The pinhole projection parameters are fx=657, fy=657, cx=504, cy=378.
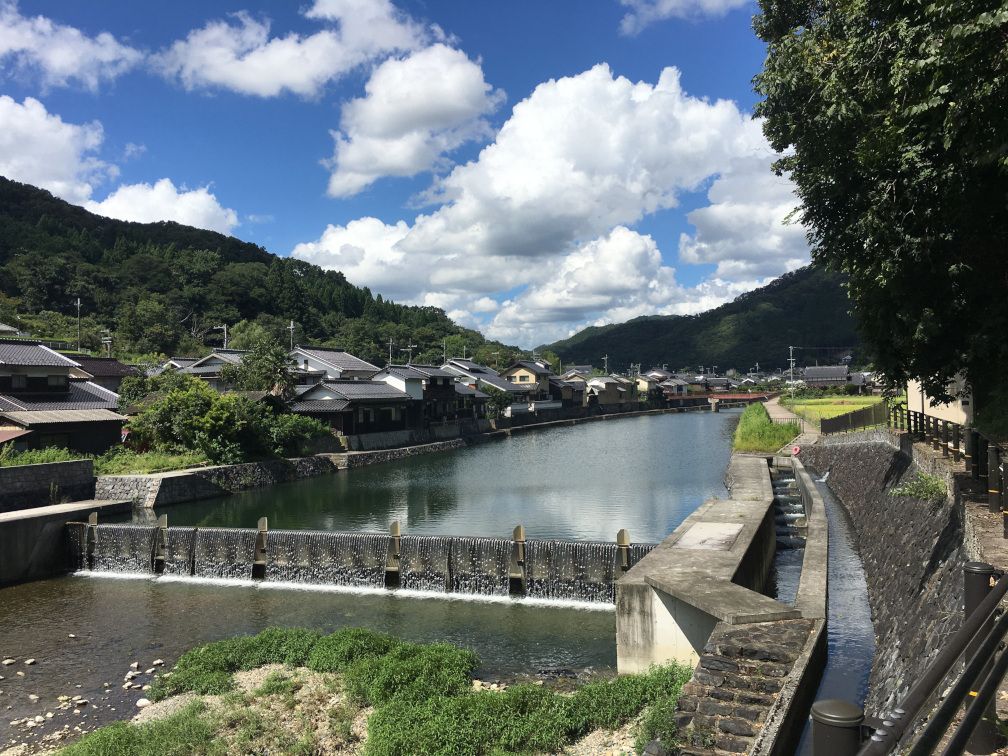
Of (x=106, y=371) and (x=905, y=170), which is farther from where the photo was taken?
(x=106, y=371)

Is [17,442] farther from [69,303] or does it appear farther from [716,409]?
[716,409]

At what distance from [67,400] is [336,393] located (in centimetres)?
1504

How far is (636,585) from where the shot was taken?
35.8 feet

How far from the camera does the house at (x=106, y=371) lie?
49.1 meters

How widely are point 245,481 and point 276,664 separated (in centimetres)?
2184

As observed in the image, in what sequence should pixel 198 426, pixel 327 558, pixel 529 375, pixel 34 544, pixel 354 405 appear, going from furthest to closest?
pixel 529 375, pixel 354 405, pixel 198 426, pixel 34 544, pixel 327 558

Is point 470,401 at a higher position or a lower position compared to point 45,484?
higher

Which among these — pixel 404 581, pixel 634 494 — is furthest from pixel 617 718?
pixel 634 494

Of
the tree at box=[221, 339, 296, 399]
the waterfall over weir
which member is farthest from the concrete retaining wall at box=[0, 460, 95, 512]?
the tree at box=[221, 339, 296, 399]

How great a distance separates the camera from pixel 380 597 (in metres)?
16.6

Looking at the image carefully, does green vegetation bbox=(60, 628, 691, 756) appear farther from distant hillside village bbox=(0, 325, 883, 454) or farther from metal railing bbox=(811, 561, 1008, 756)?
distant hillside village bbox=(0, 325, 883, 454)

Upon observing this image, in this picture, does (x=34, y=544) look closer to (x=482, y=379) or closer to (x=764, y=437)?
(x=764, y=437)

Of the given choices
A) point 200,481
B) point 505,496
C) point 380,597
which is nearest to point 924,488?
point 380,597

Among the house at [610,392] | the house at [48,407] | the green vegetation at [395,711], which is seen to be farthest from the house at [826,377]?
the green vegetation at [395,711]
